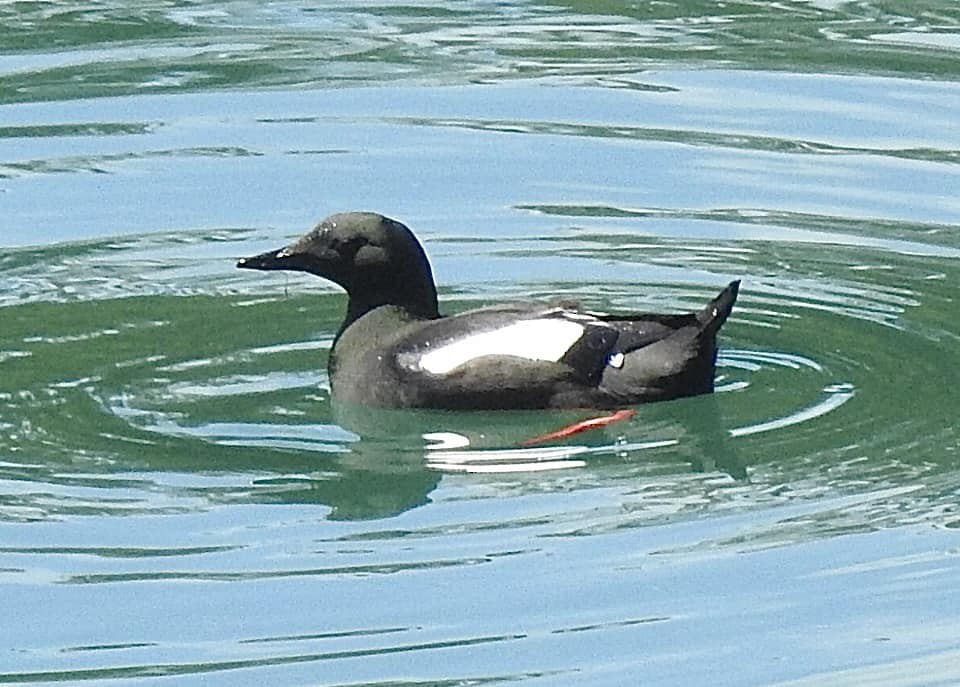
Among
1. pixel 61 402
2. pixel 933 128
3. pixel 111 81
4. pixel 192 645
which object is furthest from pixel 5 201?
pixel 192 645

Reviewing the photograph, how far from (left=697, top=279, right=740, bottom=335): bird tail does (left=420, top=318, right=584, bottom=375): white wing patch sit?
14.7 inches

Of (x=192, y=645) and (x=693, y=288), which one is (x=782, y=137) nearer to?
(x=693, y=288)

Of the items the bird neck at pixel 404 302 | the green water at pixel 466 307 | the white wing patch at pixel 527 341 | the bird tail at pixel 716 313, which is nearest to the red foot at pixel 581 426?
the green water at pixel 466 307

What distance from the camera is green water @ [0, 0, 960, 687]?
279 inches

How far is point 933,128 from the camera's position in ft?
41.2

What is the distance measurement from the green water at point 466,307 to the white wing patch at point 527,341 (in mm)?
188

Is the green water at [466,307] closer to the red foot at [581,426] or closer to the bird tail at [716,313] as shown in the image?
the red foot at [581,426]

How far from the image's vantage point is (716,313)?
866cm

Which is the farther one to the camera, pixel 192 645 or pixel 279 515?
pixel 279 515

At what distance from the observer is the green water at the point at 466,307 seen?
7.09 m

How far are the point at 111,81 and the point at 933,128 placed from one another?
3795 mm

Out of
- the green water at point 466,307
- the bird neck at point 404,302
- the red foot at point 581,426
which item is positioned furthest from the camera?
the bird neck at point 404,302

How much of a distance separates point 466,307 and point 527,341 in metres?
1.32

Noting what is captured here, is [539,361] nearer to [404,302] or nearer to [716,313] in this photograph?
[716,313]
